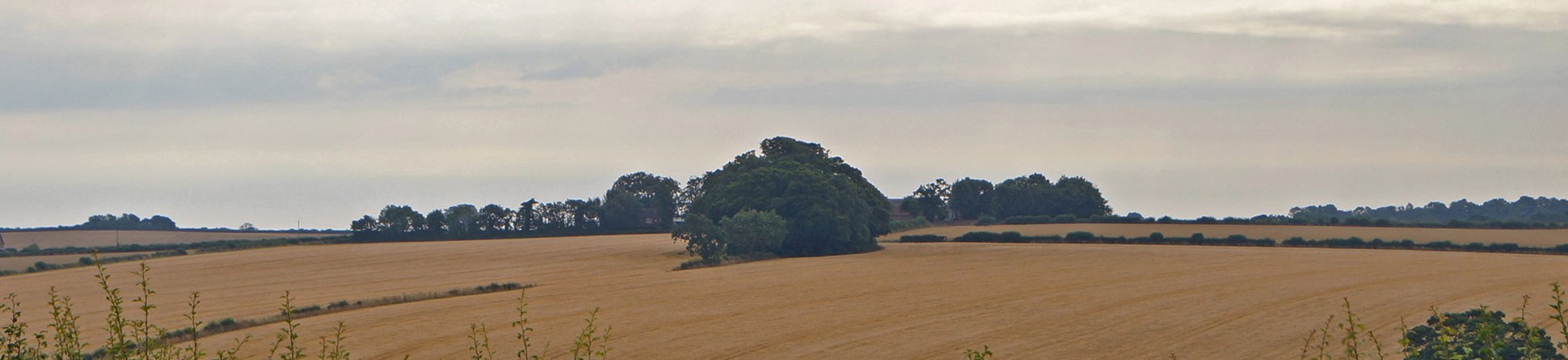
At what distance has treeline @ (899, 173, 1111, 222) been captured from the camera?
151125 millimetres

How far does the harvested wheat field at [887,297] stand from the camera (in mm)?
40562

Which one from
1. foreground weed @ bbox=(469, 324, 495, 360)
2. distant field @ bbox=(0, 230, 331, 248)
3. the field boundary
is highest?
distant field @ bbox=(0, 230, 331, 248)

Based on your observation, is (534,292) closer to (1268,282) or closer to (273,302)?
(273,302)

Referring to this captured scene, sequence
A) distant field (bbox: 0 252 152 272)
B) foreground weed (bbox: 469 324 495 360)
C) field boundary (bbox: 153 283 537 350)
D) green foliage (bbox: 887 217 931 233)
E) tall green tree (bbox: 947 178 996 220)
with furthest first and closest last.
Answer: tall green tree (bbox: 947 178 996 220)
green foliage (bbox: 887 217 931 233)
distant field (bbox: 0 252 152 272)
field boundary (bbox: 153 283 537 350)
foreground weed (bbox: 469 324 495 360)

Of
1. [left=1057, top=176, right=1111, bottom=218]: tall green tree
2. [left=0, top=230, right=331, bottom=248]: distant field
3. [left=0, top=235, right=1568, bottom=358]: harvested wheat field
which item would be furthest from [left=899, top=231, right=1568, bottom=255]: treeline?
[left=0, top=230, right=331, bottom=248]: distant field

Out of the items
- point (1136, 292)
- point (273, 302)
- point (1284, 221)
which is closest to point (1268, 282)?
point (1136, 292)

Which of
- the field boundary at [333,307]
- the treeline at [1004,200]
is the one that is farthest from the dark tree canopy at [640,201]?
the field boundary at [333,307]

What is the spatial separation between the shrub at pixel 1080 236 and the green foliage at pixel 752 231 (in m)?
25.4

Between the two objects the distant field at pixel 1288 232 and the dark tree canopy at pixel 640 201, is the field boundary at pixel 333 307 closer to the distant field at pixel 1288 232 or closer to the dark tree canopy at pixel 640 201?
the distant field at pixel 1288 232

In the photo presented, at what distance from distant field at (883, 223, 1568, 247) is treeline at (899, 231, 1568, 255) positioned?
178cm

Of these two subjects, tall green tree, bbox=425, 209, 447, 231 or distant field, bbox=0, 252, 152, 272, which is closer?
distant field, bbox=0, 252, 152, 272

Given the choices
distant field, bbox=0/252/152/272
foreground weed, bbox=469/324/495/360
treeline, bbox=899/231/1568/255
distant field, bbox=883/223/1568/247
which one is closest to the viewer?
foreground weed, bbox=469/324/495/360

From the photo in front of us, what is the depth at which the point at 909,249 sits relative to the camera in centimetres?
9525

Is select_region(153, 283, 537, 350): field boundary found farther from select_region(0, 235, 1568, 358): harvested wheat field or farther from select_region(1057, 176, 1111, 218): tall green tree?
select_region(1057, 176, 1111, 218): tall green tree
